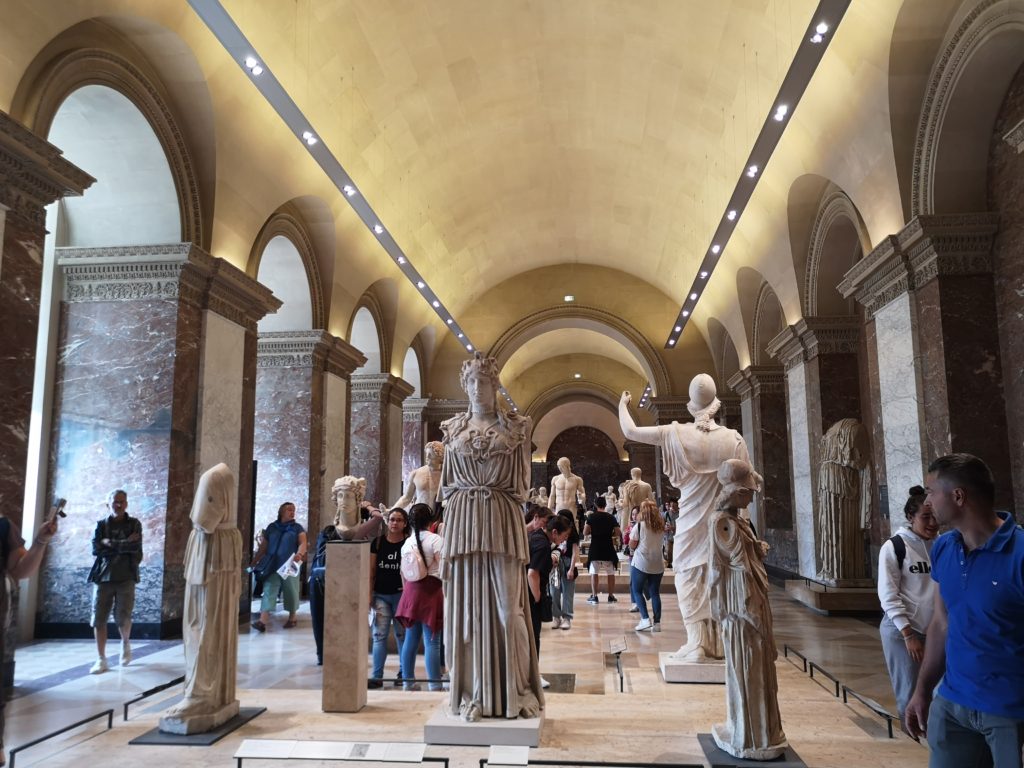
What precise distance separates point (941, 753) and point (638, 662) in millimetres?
4624

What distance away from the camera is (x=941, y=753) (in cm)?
261

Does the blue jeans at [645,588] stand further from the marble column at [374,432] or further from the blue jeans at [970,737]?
the marble column at [374,432]

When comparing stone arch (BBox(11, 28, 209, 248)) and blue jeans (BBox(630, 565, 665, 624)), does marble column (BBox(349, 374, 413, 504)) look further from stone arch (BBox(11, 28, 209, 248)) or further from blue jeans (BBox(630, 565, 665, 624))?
blue jeans (BBox(630, 565, 665, 624))

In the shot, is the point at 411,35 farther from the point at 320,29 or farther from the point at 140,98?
the point at 140,98

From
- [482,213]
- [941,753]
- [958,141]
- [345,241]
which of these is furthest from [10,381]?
[482,213]

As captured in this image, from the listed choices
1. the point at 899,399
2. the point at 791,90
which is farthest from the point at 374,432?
the point at 791,90

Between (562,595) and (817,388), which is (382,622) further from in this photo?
(817,388)

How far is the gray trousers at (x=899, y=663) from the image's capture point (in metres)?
4.45

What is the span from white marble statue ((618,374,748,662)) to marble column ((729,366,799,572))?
10735 mm

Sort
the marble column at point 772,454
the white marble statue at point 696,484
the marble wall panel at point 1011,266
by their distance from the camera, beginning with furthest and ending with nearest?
the marble column at point 772,454 → the marble wall panel at point 1011,266 → the white marble statue at point 696,484

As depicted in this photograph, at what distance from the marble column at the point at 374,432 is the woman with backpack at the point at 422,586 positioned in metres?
11.3

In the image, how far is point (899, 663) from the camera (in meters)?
4.48

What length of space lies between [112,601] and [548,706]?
4.56 m

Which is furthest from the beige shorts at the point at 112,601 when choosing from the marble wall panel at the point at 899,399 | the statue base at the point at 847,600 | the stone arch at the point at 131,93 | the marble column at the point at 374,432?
the marble column at the point at 374,432
